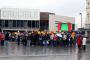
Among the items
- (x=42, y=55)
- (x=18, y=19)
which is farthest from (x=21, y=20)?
(x=42, y=55)

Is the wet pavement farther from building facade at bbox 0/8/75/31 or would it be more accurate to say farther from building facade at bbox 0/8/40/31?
building facade at bbox 0/8/40/31

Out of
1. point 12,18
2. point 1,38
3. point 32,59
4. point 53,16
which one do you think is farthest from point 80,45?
point 53,16

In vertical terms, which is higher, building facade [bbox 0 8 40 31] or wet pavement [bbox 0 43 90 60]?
building facade [bbox 0 8 40 31]

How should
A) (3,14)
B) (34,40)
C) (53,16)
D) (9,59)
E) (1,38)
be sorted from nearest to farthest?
(9,59) → (1,38) → (34,40) → (3,14) → (53,16)

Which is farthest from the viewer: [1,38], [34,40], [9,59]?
[34,40]

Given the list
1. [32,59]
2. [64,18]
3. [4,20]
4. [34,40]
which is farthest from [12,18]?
[32,59]

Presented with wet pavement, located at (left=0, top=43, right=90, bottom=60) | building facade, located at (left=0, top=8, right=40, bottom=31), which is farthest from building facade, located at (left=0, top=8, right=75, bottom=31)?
wet pavement, located at (left=0, top=43, right=90, bottom=60)

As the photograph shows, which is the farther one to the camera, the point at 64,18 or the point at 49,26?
the point at 64,18

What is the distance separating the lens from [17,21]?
120750 mm

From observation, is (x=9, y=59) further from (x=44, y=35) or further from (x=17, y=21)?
(x=17, y=21)

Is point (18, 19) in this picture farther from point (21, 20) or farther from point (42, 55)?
point (42, 55)

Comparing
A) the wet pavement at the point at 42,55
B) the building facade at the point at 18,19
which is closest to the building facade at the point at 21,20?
the building facade at the point at 18,19

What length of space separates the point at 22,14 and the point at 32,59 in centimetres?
9738

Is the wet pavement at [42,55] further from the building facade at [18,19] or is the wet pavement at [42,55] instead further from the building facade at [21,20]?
the building facade at [18,19]
